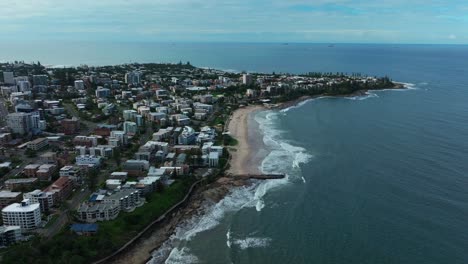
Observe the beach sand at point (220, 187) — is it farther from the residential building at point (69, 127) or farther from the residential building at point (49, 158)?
the residential building at point (69, 127)

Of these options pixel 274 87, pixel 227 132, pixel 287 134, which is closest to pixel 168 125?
pixel 227 132

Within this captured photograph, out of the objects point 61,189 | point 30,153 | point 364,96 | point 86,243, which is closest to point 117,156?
point 61,189

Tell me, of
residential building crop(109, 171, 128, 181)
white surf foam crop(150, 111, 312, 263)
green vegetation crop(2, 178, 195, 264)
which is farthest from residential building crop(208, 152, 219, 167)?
green vegetation crop(2, 178, 195, 264)

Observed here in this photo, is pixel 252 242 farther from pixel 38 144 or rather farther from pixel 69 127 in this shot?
pixel 69 127

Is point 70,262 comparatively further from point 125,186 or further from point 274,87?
point 274,87

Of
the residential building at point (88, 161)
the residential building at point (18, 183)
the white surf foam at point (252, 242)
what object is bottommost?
the white surf foam at point (252, 242)

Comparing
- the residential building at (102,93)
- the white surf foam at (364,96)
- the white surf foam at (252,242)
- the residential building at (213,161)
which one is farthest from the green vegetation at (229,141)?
the white surf foam at (364,96)

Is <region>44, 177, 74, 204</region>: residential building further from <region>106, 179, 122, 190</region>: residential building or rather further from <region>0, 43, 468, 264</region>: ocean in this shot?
<region>0, 43, 468, 264</region>: ocean
